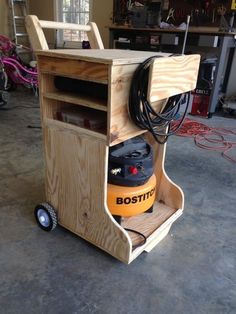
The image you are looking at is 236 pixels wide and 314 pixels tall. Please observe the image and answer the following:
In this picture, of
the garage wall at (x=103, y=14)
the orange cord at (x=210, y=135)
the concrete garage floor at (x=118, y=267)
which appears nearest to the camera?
the concrete garage floor at (x=118, y=267)

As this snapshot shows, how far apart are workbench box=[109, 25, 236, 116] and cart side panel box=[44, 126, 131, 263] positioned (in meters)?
2.70

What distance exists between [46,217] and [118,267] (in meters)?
0.46

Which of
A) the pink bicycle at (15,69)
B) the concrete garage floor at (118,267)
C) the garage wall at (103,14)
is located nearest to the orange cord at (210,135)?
the concrete garage floor at (118,267)

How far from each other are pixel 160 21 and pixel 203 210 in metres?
3.10

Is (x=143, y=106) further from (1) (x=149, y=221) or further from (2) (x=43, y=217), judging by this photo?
(2) (x=43, y=217)

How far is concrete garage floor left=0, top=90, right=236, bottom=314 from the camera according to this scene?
3.65 ft

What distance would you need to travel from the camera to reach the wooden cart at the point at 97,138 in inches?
40.2

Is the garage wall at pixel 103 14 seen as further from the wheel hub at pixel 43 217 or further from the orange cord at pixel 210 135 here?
the wheel hub at pixel 43 217

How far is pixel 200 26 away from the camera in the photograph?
3.85 metres

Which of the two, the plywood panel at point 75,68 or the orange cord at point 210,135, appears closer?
the plywood panel at point 75,68

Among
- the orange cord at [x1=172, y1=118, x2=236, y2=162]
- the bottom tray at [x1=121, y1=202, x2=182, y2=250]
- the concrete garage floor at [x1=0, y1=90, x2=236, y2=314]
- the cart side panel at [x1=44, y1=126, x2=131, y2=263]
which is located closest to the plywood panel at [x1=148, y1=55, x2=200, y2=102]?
the cart side panel at [x1=44, y1=126, x2=131, y2=263]

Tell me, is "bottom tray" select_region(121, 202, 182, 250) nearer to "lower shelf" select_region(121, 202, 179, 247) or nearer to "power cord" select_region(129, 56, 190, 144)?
"lower shelf" select_region(121, 202, 179, 247)

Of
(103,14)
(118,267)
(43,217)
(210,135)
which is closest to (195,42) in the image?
(210,135)

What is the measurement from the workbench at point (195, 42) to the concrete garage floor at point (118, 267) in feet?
6.35
